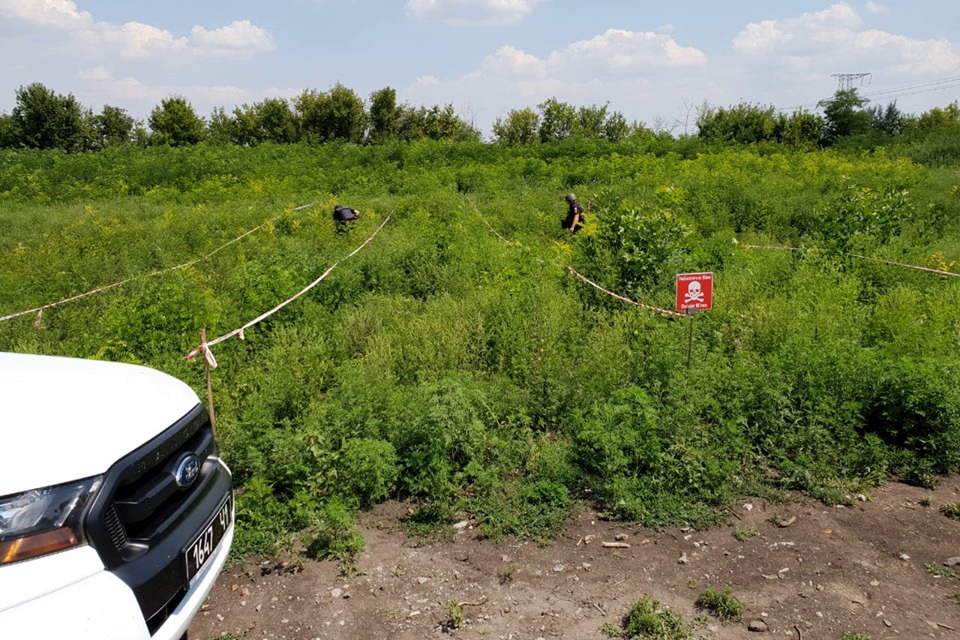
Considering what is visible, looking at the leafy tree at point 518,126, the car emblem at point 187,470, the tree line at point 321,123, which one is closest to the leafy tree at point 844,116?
the tree line at point 321,123

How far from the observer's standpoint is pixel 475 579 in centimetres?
399

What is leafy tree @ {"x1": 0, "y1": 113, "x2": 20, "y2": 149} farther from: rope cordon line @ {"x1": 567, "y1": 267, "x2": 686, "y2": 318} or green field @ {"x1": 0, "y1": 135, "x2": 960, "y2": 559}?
rope cordon line @ {"x1": 567, "y1": 267, "x2": 686, "y2": 318}

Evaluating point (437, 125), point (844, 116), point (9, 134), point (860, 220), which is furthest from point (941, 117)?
point (9, 134)

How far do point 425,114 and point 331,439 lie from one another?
169 ft

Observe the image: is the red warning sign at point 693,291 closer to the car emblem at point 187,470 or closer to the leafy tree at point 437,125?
the car emblem at point 187,470

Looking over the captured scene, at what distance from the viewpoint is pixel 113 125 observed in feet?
185

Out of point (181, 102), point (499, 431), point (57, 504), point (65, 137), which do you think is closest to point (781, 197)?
point (499, 431)

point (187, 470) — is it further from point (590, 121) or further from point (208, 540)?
point (590, 121)

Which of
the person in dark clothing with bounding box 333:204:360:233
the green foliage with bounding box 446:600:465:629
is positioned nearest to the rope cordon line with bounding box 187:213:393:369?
the person in dark clothing with bounding box 333:204:360:233

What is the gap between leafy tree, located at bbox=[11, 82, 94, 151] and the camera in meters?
49.2

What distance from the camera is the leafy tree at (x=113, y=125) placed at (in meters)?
55.8

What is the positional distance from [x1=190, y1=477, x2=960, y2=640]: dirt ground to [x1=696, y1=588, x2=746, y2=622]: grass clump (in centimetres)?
5

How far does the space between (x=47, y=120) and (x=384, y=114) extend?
83.7ft

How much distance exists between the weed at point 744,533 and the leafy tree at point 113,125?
6198 cm
